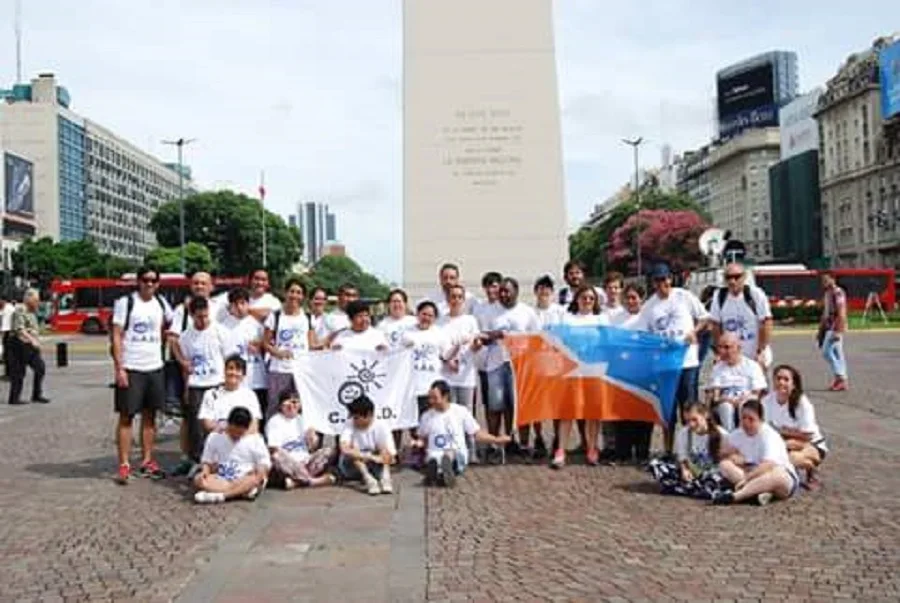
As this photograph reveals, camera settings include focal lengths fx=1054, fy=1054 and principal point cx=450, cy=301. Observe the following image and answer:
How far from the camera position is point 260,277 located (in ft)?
31.7

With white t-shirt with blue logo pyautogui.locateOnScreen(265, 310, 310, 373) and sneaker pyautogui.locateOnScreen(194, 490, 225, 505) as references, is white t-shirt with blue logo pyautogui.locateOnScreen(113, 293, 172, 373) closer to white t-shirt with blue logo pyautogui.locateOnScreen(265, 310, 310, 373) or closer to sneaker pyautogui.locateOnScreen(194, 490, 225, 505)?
white t-shirt with blue logo pyautogui.locateOnScreen(265, 310, 310, 373)

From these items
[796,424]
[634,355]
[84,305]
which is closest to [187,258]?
[84,305]

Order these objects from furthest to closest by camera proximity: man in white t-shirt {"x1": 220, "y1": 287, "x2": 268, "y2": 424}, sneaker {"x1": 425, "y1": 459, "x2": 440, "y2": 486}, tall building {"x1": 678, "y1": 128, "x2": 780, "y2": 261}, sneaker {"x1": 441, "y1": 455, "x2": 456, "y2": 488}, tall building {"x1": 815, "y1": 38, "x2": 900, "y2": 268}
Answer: tall building {"x1": 678, "y1": 128, "x2": 780, "y2": 261}, tall building {"x1": 815, "y1": 38, "x2": 900, "y2": 268}, man in white t-shirt {"x1": 220, "y1": 287, "x2": 268, "y2": 424}, sneaker {"x1": 425, "y1": 459, "x2": 440, "y2": 486}, sneaker {"x1": 441, "y1": 455, "x2": 456, "y2": 488}

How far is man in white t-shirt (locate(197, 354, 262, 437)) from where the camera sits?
847cm

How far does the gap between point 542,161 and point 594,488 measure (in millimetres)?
12588

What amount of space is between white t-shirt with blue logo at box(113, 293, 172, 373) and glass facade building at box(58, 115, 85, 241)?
101189 mm

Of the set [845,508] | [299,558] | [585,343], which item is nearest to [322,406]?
[585,343]

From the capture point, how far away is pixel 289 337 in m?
9.24

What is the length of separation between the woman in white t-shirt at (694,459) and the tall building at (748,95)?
11656 cm

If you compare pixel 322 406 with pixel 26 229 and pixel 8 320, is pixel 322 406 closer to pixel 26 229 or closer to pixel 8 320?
pixel 8 320

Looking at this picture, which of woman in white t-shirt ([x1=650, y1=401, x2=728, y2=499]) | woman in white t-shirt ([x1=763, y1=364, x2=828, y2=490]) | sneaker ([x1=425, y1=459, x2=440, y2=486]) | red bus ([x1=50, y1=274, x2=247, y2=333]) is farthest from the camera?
red bus ([x1=50, y1=274, x2=247, y2=333])

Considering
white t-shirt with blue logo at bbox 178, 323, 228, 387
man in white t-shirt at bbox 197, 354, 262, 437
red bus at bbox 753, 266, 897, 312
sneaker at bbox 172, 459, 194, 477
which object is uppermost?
red bus at bbox 753, 266, 897, 312

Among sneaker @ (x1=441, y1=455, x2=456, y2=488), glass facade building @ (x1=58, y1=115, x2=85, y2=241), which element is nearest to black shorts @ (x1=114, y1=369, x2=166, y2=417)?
sneaker @ (x1=441, y1=455, x2=456, y2=488)

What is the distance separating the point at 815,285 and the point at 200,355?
4358cm
